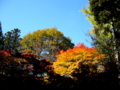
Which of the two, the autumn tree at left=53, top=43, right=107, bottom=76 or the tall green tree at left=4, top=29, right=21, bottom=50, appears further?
the tall green tree at left=4, top=29, right=21, bottom=50

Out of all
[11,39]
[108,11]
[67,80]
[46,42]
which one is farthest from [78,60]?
[11,39]

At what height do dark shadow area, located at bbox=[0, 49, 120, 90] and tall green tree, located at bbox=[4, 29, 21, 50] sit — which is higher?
tall green tree, located at bbox=[4, 29, 21, 50]

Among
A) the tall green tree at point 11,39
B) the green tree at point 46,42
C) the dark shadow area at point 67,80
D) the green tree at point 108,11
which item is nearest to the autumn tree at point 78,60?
the dark shadow area at point 67,80

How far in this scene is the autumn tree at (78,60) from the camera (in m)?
8.38

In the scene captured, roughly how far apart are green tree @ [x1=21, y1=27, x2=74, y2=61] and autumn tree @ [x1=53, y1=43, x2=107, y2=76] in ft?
26.7

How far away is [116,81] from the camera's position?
263 inches

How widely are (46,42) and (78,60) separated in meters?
9.87

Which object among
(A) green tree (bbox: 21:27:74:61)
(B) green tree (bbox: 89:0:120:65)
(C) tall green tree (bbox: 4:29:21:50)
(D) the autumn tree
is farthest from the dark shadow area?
(C) tall green tree (bbox: 4:29:21:50)

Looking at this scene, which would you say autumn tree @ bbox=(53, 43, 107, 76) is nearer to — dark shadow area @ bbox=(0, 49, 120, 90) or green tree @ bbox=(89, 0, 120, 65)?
dark shadow area @ bbox=(0, 49, 120, 90)

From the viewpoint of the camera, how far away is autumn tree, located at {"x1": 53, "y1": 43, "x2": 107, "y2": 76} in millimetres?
8375

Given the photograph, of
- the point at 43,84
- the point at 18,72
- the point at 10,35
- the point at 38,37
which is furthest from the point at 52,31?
the point at 43,84

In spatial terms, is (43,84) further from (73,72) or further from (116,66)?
(116,66)

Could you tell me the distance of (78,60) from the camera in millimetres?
8805

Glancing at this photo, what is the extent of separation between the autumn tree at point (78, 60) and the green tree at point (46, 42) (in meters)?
8.14
